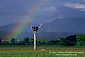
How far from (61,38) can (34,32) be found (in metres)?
12.9

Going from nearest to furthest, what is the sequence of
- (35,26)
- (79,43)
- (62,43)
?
(35,26), (62,43), (79,43)

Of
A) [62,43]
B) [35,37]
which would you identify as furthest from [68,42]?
[35,37]

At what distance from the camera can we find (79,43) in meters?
62.2

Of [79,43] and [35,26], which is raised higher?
[35,26]

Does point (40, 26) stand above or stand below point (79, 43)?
above

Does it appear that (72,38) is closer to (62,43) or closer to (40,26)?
(62,43)

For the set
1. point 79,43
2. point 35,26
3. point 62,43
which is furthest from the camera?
point 79,43

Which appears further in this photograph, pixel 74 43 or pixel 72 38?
pixel 72 38

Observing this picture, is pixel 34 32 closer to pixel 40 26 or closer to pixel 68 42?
pixel 40 26

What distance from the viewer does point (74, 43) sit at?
58.9 m

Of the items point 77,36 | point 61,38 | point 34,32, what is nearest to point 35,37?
point 34,32

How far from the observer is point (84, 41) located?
207ft

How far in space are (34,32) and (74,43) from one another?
16267mm

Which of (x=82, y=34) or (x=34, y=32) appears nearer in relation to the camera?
(x=34, y=32)
